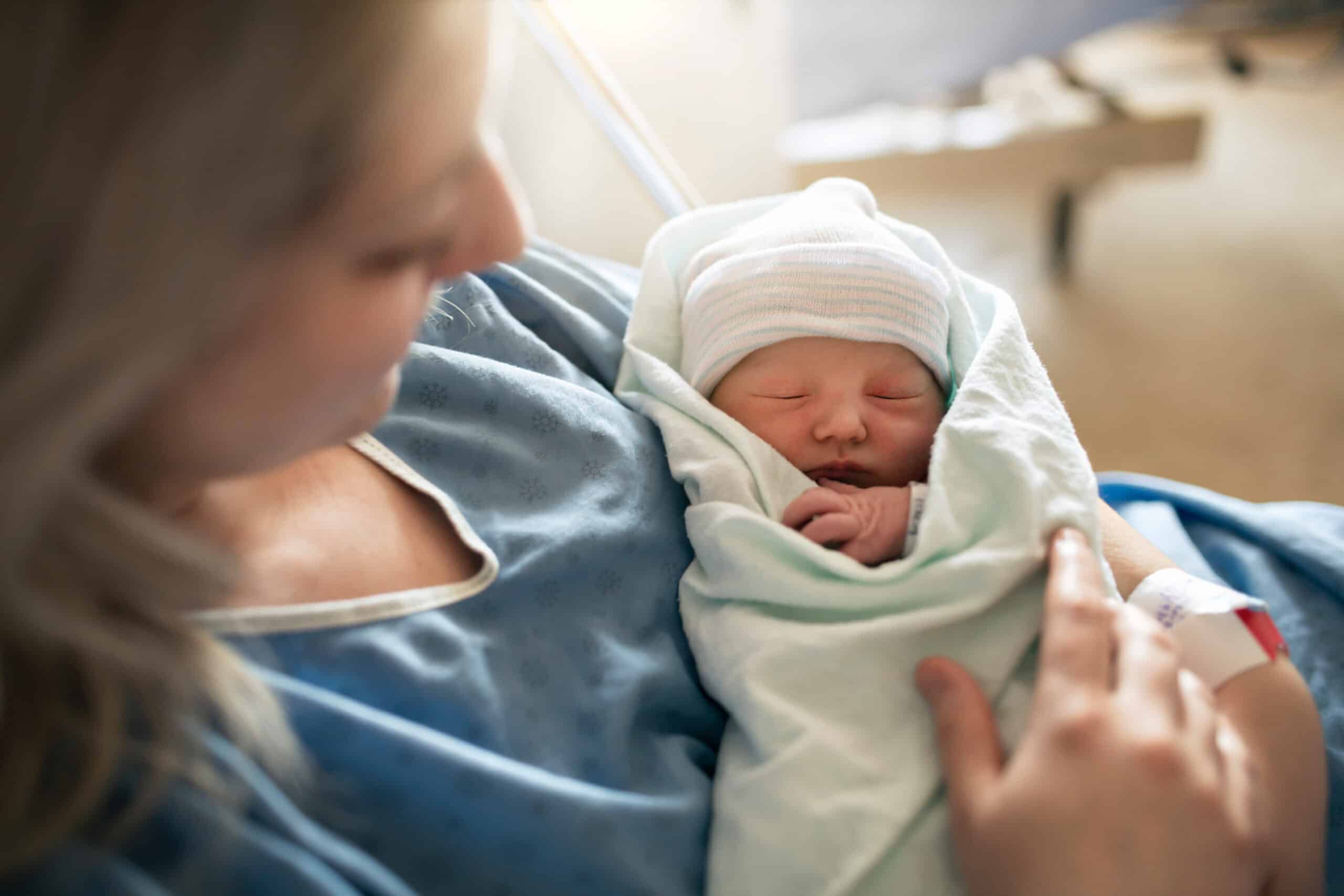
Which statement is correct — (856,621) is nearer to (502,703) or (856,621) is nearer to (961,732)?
(961,732)

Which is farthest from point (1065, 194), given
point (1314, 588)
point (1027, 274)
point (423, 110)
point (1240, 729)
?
point (423, 110)

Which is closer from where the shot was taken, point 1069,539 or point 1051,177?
point 1069,539

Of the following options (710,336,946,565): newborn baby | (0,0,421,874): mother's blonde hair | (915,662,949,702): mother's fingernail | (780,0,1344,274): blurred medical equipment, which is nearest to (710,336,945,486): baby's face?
(710,336,946,565): newborn baby

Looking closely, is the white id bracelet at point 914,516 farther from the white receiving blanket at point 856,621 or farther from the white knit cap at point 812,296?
the white knit cap at point 812,296

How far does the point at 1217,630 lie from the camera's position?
713mm

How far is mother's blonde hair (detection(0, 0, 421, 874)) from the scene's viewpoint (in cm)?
37

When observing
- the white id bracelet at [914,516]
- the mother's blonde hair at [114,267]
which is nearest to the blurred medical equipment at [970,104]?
the white id bracelet at [914,516]

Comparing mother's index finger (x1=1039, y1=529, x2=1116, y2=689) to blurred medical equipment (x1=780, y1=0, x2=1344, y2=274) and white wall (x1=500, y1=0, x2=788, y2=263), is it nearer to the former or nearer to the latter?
white wall (x1=500, y1=0, x2=788, y2=263)

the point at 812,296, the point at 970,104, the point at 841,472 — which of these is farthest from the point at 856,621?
the point at 970,104

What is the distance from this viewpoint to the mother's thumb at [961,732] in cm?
60

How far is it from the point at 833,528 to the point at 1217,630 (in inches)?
11.3

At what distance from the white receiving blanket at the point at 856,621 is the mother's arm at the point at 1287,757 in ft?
0.46

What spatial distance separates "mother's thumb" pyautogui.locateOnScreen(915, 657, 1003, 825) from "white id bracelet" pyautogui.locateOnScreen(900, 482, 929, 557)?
0.12 metres

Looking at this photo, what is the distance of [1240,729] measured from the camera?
2.16 ft
